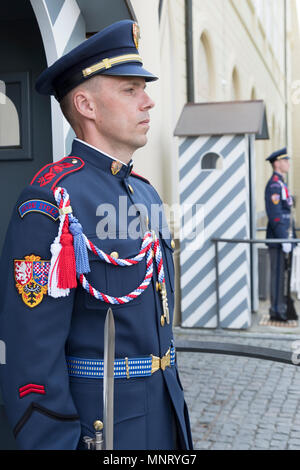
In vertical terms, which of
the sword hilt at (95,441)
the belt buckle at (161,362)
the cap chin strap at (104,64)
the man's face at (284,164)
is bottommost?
the sword hilt at (95,441)

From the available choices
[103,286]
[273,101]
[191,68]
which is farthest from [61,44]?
[273,101]

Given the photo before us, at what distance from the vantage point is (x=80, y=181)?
68.7 inches

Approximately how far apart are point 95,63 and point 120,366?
0.81 metres

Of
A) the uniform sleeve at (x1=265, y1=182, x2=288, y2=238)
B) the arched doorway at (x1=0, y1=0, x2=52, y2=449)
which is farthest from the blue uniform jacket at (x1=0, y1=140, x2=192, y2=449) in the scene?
the uniform sleeve at (x1=265, y1=182, x2=288, y2=238)

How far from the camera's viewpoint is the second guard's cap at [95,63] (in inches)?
68.5

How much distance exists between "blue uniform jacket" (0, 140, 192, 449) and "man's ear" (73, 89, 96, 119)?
3.9 inches

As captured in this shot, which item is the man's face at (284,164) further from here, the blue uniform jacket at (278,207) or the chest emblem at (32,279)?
the chest emblem at (32,279)

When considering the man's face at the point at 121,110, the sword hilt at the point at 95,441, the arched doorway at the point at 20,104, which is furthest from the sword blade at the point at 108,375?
the arched doorway at the point at 20,104

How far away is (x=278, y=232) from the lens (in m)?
7.16

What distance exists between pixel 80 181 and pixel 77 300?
322 millimetres

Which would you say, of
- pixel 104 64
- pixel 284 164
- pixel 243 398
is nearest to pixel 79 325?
pixel 104 64

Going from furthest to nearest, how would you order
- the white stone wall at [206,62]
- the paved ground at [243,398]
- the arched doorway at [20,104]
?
1. the white stone wall at [206,62]
2. the paved ground at [243,398]
3. the arched doorway at [20,104]

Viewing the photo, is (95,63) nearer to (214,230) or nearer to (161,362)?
(161,362)

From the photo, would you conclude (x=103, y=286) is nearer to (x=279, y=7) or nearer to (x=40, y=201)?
(x=40, y=201)
